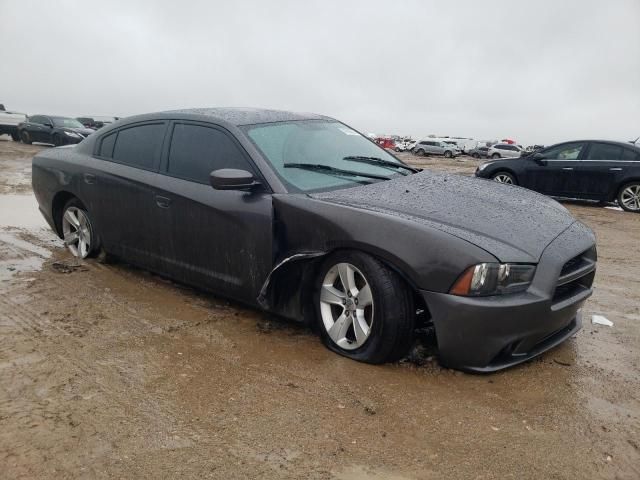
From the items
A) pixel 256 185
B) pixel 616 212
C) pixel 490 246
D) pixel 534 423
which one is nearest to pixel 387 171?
pixel 256 185

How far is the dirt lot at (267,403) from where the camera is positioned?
7.64ft

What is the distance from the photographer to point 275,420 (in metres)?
2.65

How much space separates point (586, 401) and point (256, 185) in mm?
2316

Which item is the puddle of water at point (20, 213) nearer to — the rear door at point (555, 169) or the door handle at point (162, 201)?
the door handle at point (162, 201)

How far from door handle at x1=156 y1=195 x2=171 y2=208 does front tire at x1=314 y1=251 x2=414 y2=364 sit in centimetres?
144

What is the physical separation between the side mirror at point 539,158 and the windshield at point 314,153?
8.55 m

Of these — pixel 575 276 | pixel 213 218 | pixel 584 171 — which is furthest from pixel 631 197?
pixel 213 218

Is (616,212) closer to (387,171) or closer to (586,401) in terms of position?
(387,171)

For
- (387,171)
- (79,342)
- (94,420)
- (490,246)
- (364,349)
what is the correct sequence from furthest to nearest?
(387,171), (79,342), (364,349), (490,246), (94,420)

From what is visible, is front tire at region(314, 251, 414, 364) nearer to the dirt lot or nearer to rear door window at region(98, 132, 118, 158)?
the dirt lot

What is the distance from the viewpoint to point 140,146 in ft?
15.1

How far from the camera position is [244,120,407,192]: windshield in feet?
12.2

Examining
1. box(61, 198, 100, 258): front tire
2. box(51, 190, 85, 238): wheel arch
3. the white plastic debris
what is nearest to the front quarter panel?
the white plastic debris

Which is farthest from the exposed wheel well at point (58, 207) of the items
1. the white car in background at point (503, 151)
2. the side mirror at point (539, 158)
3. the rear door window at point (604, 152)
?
the white car in background at point (503, 151)
